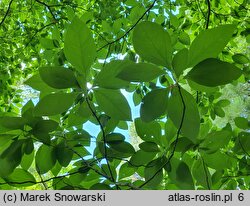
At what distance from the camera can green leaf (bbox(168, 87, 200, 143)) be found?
528mm

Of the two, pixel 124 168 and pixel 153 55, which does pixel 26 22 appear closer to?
pixel 124 168

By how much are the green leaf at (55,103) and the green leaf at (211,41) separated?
219mm

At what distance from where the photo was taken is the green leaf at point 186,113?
53 centimetres

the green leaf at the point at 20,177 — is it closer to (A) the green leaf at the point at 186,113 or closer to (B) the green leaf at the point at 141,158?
(B) the green leaf at the point at 141,158

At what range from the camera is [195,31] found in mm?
1890

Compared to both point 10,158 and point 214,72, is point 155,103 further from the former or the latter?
point 10,158

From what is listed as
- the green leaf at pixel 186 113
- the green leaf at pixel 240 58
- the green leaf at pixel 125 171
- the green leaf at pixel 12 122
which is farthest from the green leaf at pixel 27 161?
the green leaf at pixel 240 58

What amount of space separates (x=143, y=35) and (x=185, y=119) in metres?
0.16

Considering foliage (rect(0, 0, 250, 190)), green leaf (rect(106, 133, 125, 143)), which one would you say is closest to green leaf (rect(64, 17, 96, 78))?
foliage (rect(0, 0, 250, 190))

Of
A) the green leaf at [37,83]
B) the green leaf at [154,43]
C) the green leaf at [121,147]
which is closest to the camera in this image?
the green leaf at [154,43]

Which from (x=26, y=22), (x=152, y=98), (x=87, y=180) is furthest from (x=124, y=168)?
(x=26, y=22)

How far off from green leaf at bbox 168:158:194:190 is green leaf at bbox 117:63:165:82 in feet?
0.85

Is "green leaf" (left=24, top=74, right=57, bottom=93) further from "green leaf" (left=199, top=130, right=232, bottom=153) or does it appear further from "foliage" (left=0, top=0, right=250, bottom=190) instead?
"green leaf" (left=199, top=130, right=232, bottom=153)

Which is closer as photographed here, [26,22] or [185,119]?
[185,119]
